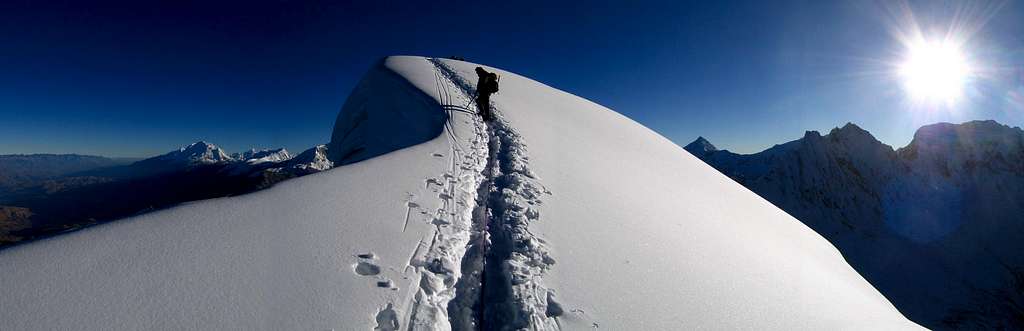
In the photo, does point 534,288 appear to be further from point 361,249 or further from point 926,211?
point 926,211

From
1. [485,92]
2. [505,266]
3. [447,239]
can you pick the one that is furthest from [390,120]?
[505,266]

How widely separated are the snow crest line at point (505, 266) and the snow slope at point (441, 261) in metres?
0.02

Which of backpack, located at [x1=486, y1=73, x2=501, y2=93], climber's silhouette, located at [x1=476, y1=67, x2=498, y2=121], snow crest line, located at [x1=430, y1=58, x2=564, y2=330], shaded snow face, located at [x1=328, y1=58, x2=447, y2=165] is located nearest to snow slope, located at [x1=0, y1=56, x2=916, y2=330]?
snow crest line, located at [x1=430, y1=58, x2=564, y2=330]

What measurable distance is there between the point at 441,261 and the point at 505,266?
744 millimetres

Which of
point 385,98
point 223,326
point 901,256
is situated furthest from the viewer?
point 901,256

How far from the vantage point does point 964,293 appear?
5837 inches

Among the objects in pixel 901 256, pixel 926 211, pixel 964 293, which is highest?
pixel 926 211

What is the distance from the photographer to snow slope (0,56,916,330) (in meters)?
3.17

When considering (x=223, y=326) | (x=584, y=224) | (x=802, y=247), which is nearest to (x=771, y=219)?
(x=802, y=247)

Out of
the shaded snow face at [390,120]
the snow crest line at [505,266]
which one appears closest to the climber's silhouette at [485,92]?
the shaded snow face at [390,120]

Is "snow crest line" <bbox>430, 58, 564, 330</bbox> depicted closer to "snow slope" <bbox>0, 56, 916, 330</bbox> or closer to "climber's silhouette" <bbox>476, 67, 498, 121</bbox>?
"snow slope" <bbox>0, 56, 916, 330</bbox>

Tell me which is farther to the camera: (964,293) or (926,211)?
(926,211)

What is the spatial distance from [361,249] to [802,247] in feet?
32.2

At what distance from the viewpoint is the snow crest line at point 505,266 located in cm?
384
